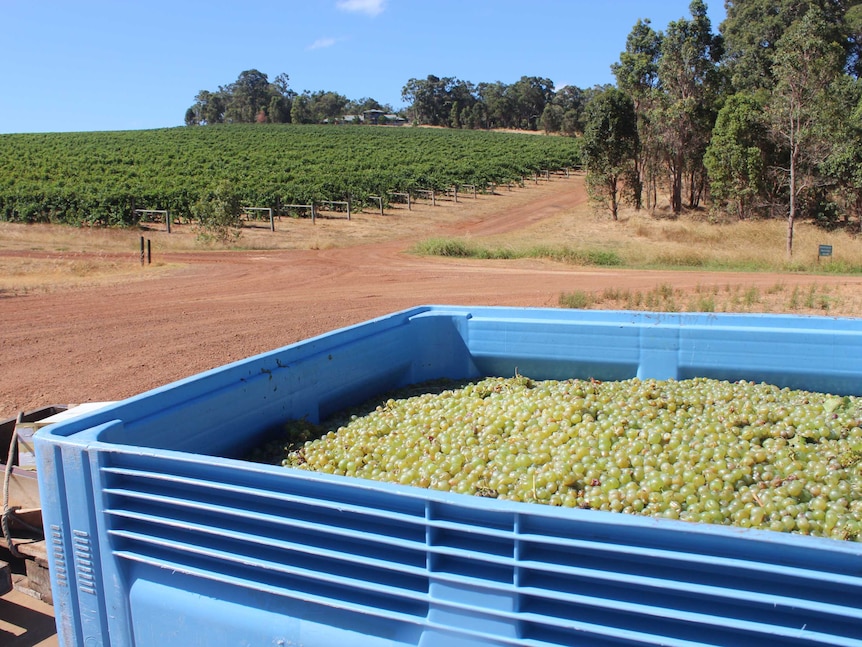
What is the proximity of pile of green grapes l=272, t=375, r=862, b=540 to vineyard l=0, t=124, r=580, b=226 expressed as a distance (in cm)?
2729

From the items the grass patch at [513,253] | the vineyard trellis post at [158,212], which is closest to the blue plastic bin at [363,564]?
the grass patch at [513,253]

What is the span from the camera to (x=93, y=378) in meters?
8.80

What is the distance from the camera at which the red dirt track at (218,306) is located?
9.07 metres

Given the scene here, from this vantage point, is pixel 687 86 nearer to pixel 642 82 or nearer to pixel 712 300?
pixel 642 82

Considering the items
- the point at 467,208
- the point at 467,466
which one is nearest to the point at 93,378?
the point at 467,466

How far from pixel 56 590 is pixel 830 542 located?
231cm

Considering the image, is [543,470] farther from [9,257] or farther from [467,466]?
[9,257]

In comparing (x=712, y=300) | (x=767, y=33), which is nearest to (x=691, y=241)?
(x=712, y=300)

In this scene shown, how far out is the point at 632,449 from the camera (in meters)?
3.36

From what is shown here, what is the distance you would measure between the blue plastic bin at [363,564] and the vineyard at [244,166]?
93.5 feet

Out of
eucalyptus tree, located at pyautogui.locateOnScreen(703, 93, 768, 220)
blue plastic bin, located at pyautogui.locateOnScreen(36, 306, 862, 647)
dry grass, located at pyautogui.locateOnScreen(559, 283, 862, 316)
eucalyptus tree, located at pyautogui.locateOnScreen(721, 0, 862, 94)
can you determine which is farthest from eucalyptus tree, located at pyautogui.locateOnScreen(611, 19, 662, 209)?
blue plastic bin, located at pyautogui.locateOnScreen(36, 306, 862, 647)

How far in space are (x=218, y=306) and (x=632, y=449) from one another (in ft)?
37.2

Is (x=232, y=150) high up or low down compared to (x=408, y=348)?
up

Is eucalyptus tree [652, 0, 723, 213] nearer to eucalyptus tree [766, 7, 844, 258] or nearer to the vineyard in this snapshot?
eucalyptus tree [766, 7, 844, 258]
